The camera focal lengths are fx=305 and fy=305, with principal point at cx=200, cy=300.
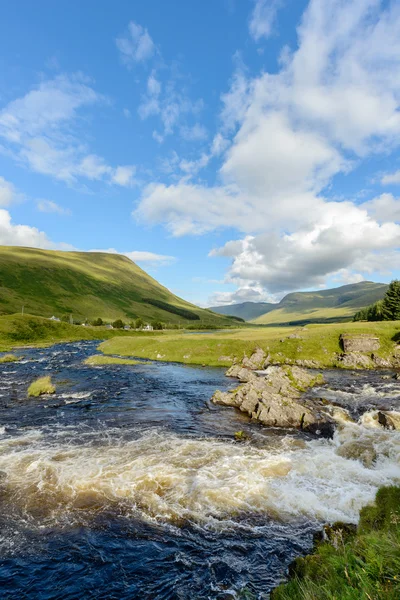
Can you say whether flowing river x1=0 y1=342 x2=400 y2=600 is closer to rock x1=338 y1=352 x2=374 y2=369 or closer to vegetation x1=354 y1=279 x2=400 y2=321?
rock x1=338 y1=352 x2=374 y2=369

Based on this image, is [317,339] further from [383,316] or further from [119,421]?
[119,421]

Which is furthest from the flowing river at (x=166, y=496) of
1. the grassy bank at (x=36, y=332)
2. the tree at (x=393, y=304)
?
the grassy bank at (x=36, y=332)

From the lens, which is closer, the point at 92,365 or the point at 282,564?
the point at 282,564

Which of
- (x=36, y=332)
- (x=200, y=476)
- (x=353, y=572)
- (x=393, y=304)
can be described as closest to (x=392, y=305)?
(x=393, y=304)

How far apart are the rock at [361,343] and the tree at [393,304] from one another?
40895mm

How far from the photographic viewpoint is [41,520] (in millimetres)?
17359

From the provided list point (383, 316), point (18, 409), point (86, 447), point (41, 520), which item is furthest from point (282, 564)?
point (383, 316)

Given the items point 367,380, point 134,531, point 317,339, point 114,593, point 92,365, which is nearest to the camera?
point 114,593

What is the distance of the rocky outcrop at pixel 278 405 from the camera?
3328cm

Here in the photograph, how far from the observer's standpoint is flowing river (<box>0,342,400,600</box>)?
541 inches

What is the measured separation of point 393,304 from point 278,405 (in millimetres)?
94163

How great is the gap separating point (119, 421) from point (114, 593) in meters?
22.7

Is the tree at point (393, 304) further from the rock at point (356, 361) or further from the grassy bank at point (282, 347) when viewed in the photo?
the rock at point (356, 361)

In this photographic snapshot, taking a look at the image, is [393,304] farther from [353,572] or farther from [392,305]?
[353,572]
